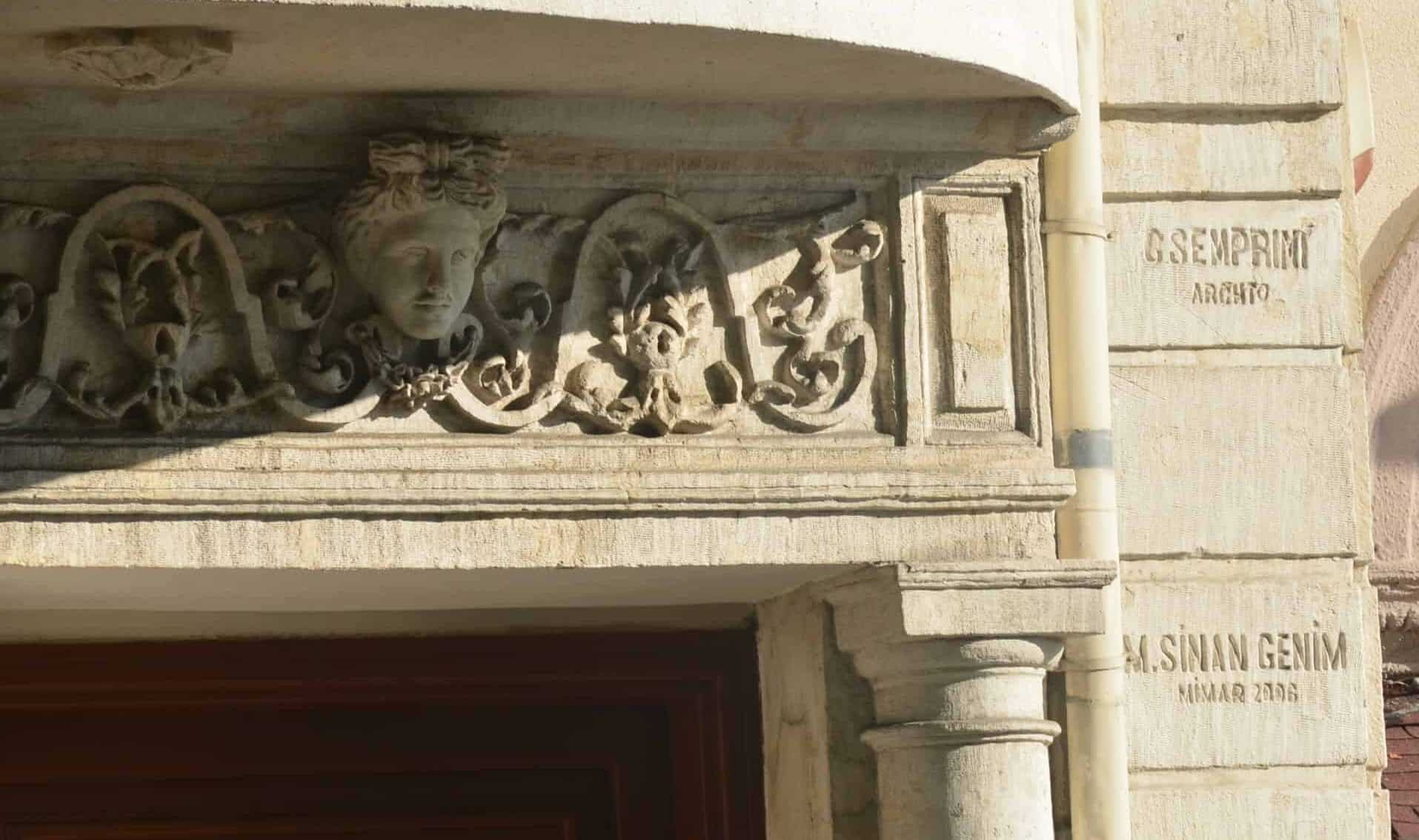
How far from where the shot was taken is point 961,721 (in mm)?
4008

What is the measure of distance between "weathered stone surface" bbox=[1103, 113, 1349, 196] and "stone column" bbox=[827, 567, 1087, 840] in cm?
110

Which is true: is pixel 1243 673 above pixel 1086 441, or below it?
below

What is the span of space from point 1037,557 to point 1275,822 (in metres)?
1.00

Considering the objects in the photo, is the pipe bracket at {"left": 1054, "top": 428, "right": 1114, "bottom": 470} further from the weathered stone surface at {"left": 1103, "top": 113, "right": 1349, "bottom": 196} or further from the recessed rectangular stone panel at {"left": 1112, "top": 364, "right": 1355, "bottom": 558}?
the weathered stone surface at {"left": 1103, "top": 113, "right": 1349, "bottom": 196}

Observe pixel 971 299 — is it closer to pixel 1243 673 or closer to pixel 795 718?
pixel 795 718

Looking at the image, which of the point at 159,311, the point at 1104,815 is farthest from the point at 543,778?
the point at 159,311

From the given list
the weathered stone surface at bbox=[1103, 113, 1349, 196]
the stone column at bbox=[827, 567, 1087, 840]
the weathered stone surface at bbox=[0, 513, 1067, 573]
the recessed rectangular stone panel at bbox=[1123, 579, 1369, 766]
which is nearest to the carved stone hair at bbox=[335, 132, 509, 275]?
the weathered stone surface at bbox=[0, 513, 1067, 573]

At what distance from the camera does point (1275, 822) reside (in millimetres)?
4605

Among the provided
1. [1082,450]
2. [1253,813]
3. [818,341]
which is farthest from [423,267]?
[1253,813]

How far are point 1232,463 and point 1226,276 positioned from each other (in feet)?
1.34

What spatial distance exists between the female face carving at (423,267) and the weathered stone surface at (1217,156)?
5.18 feet

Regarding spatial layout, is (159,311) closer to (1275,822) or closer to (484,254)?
(484,254)

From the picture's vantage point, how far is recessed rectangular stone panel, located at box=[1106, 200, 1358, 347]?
185 inches

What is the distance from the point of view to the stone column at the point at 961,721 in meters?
3.99
